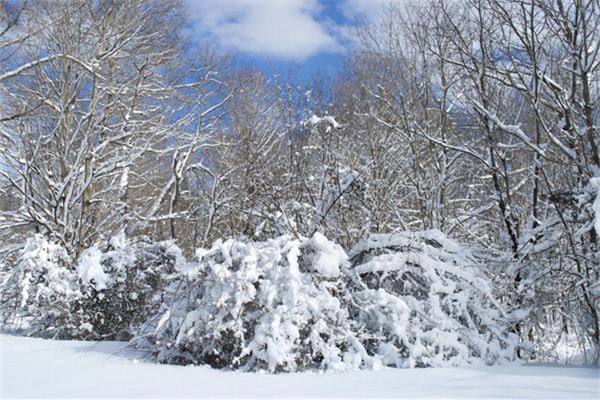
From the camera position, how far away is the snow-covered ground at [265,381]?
3.11 meters

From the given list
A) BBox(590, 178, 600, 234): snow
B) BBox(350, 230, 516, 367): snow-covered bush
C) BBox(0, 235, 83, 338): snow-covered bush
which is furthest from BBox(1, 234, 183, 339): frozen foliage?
BBox(590, 178, 600, 234): snow

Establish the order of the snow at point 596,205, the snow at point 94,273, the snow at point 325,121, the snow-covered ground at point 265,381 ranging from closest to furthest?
the snow-covered ground at point 265,381 → the snow at point 596,205 → the snow at point 325,121 → the snow at point 94,273

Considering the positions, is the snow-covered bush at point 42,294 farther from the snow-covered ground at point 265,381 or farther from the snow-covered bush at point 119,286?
the snow-covered ground at point 265,381

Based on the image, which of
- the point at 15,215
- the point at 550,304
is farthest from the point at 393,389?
the point at 15,215

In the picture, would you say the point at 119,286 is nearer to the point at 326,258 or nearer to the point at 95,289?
the point at 95,289

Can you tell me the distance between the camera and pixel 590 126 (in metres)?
4.68

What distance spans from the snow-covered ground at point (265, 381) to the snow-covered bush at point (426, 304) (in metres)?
0.34

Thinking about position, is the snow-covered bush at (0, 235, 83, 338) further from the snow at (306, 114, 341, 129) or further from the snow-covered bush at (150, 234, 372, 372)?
the snow at (306, 114, 341, 129)

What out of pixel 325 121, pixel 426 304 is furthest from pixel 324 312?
pixel 325 121

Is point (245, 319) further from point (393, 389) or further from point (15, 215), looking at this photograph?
point (15, 215)

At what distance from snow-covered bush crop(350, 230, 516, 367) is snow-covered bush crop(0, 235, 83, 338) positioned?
12.2 feet

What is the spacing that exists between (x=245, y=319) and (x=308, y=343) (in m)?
0.56

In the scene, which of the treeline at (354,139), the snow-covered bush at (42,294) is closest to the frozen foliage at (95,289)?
the snow-covered bush at (42,294)

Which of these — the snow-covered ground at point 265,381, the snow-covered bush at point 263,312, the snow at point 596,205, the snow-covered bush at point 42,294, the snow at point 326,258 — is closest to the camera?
the snow-covered ground at point 265,381
